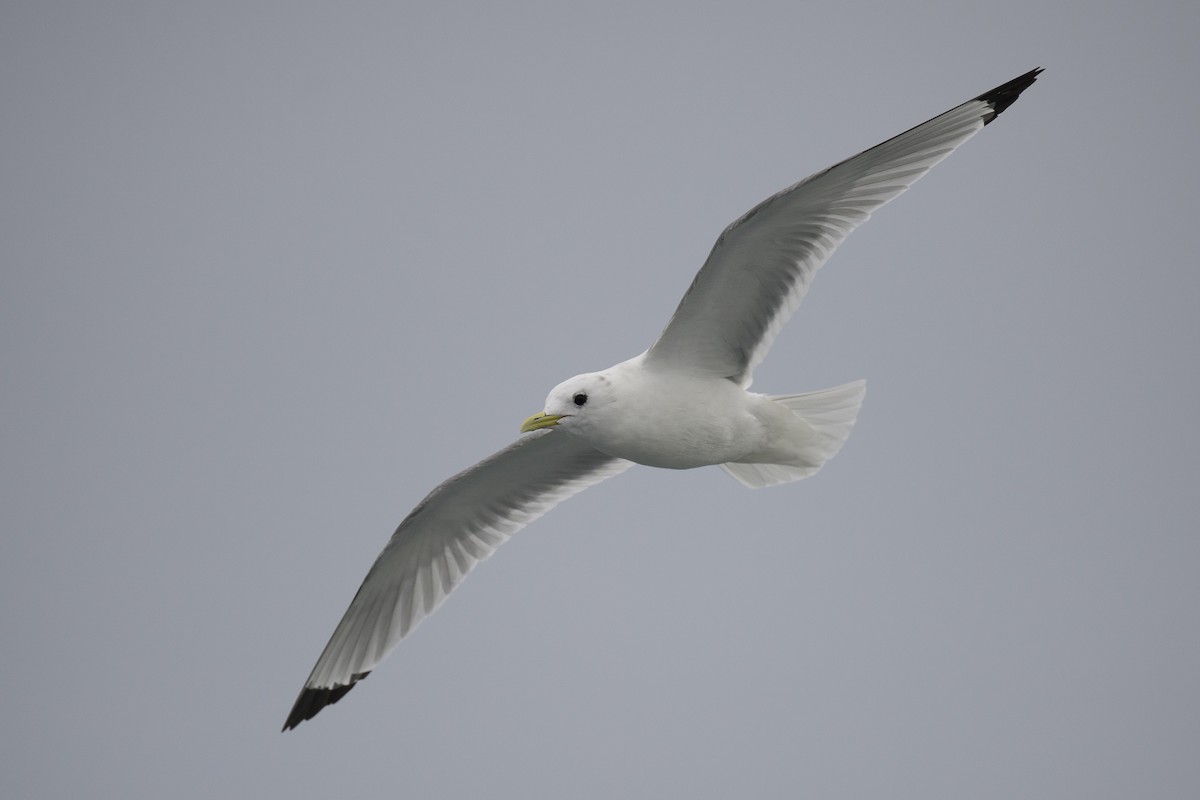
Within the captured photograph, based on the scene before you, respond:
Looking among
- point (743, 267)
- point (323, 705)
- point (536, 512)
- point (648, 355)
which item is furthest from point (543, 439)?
point (323, 705)

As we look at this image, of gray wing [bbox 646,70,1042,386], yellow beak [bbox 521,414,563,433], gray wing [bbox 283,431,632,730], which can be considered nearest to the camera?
yellow beak [bbox 521,414,563,433]

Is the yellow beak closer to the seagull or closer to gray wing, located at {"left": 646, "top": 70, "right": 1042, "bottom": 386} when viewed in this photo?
the seagull

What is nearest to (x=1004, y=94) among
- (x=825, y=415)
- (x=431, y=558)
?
(x=825, y=415)

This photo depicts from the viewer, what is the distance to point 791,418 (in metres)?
6.27

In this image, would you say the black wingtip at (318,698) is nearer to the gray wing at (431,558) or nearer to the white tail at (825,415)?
the gray wing at (431,558)

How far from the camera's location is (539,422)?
5.52 metres

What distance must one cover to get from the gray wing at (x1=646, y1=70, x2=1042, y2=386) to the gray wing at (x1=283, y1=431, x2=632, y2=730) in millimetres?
1264

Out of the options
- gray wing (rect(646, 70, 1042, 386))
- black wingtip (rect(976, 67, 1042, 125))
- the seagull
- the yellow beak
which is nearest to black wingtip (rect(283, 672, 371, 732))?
the seagull

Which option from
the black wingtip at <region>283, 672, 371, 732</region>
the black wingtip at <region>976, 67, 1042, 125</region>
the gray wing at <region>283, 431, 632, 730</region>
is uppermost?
the black wingtip at <region>976, 67, 1042, 125</region>

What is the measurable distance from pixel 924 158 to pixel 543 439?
7.64 feet

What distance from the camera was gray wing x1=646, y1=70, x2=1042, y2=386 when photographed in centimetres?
563

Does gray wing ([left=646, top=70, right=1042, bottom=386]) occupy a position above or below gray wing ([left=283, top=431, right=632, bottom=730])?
above

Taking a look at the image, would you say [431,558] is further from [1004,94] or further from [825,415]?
[1004,94]

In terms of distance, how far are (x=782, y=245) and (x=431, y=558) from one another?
2.67 metres
